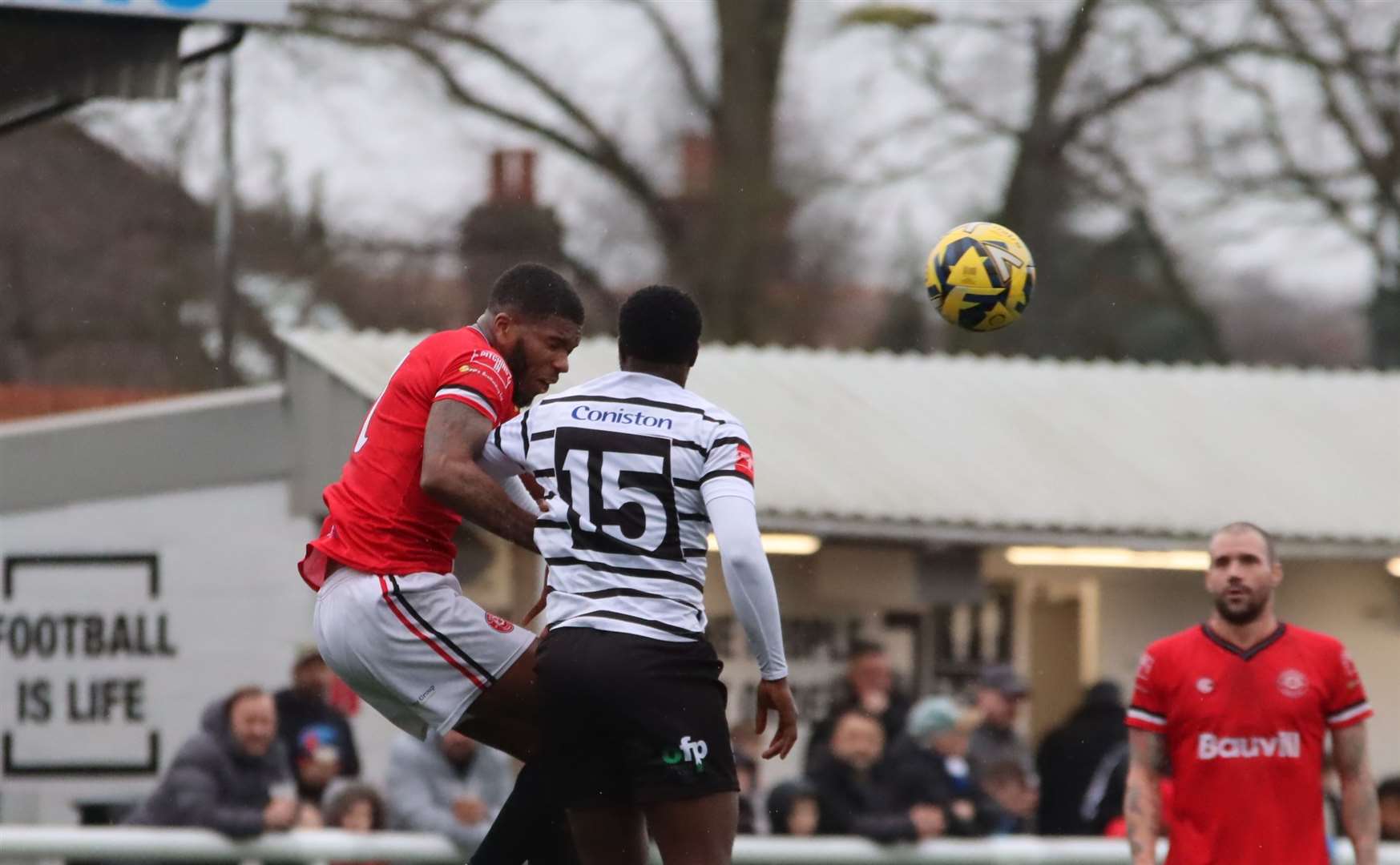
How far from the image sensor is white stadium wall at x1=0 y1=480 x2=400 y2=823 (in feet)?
49.0

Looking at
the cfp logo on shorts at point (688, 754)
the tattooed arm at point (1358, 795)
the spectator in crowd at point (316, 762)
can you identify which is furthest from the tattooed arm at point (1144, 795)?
the spectator in crowd at point (316, 762)

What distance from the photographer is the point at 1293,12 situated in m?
24.5

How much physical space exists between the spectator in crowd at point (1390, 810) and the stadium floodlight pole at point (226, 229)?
53.3ft

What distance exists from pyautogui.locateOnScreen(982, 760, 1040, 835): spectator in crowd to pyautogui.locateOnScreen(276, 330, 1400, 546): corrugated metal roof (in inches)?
140

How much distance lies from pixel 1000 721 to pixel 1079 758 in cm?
44

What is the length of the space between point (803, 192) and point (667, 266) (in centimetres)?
172

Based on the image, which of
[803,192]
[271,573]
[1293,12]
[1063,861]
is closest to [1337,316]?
[1293,12]

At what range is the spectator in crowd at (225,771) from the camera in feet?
30.7

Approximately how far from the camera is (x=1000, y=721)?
1148 centimetres

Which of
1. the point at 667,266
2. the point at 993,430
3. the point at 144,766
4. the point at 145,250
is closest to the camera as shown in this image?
the point at 144,766

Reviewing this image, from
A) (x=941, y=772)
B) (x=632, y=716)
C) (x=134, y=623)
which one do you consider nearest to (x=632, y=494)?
(x=632, y=716)

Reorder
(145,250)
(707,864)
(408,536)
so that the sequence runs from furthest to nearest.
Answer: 1. (145,250)
2. (408,536)
3. (707,864)

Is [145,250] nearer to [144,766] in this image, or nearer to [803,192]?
[803,192]

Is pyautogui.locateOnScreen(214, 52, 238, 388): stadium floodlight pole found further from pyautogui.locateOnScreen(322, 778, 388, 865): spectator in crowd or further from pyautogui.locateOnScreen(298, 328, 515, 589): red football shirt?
pyautogui.locateOnScreen(298, 328, 515, 589): red football shirt
